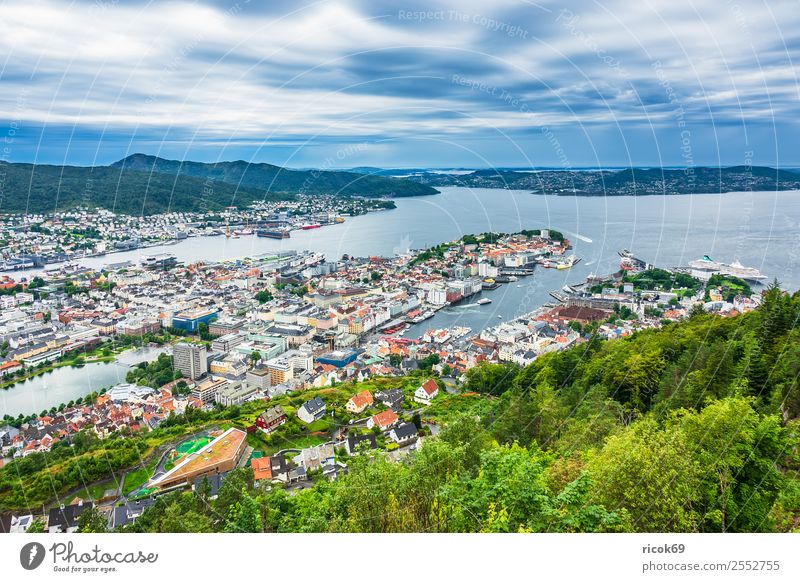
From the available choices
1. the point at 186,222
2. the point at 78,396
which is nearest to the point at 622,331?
the point at 78,396

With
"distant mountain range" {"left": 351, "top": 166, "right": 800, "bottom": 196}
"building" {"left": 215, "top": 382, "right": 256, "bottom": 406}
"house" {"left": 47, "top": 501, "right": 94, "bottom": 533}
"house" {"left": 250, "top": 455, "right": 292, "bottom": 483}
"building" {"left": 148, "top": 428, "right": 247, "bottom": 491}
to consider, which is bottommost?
"building" {"left": 215, "top": 382, "right": 256, "bottom": 406}

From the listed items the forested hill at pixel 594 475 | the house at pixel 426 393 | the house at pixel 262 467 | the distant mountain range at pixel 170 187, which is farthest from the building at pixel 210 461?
the distant mountain range at pixel 170 187

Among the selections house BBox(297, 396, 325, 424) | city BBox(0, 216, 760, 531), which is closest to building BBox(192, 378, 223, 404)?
city BBox(0, 216, 760, 531)

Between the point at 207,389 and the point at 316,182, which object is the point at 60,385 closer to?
the point at 207,389

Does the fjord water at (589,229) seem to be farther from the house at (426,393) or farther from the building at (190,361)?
the building at (190,361)
